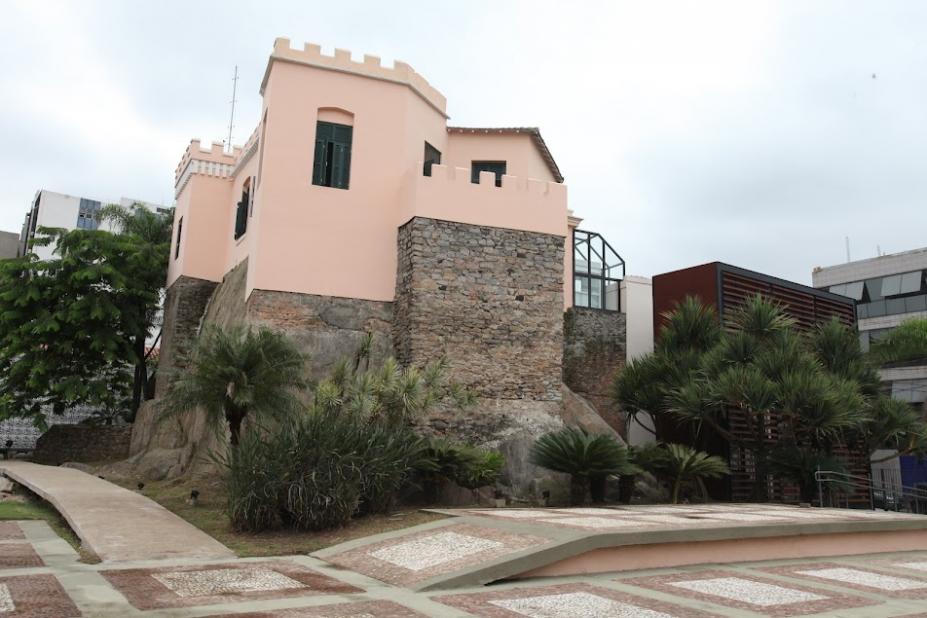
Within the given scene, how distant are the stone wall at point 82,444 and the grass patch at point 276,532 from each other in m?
9.44

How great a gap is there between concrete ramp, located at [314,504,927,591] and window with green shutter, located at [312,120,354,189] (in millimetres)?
8395

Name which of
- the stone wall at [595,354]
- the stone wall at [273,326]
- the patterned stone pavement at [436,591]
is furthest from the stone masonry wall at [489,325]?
the patterned stone pavement at [436,591]

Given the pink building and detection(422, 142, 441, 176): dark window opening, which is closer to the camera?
the pink building

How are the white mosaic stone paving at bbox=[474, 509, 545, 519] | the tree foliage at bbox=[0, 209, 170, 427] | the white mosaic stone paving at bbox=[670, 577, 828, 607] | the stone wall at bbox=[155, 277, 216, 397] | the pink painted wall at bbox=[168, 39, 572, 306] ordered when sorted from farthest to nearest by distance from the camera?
1. the tree foliage at bbox=[0, 209, 170, 427]
2. the stone wall at bbox=[155, 277, 216, 397]
3. the pink painted wall at bbox=[168, 39, 572, 306]
4. the white mosaic stone paving at bbox=[474, 509, 545, 519]
5. the white mosaic stone paving at bbox=[670, 577, 828, 607]

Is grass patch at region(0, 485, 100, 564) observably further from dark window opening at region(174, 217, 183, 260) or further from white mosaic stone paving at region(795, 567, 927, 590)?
dark window opening at region(174, 217, 183, 260)

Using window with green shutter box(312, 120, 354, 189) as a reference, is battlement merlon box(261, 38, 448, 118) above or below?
above

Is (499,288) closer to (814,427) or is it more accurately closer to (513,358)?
(513,358)

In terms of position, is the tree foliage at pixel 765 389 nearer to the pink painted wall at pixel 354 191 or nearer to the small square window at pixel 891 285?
the pink painted wall at pixel 354 191

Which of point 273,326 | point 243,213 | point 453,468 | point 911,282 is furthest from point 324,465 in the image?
point 911,282

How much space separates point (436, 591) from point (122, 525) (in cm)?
524

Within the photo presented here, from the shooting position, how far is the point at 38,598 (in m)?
5.76

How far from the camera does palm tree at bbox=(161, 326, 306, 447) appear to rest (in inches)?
475

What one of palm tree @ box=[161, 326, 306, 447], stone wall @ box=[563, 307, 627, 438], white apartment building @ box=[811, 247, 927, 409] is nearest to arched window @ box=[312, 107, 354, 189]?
palm tree @ box=[161, 326, 306, 447]

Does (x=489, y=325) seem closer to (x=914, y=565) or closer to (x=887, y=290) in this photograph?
(x=914, y=565)
